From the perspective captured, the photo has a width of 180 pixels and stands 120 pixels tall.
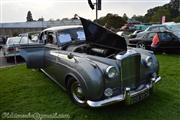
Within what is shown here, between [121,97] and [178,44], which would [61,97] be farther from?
[178,44]

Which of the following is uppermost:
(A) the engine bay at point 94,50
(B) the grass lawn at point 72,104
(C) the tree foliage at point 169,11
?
(C) the tree foliage at point 169,11

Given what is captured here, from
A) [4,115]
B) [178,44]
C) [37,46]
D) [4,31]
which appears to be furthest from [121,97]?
[4,31]

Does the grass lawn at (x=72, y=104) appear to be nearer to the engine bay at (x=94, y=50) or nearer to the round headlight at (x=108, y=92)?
the round headlight at (x=108, y=92)

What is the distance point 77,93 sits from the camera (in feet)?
15.4

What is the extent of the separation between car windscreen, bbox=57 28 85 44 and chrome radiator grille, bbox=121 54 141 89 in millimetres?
2111

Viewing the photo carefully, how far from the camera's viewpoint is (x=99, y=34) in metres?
5.10

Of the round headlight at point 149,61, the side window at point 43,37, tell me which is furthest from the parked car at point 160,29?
the round headlight at point 149,61

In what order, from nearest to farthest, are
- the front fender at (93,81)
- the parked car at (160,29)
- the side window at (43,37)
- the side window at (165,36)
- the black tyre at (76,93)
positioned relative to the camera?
the front fender at (93,81), the black tyre at (76,93), the side window at (43,37), the side window at (165,36), the parked car at (160,29)

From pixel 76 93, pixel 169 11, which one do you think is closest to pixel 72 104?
pixel 76 93

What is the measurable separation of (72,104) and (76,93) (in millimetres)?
397

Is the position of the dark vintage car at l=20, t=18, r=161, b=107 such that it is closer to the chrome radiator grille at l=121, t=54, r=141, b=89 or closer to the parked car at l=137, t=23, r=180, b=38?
the chrome radiator grille at l=121, t=54, r=141, b=89

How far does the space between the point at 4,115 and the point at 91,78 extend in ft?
6.67

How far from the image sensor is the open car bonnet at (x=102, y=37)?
194 inches

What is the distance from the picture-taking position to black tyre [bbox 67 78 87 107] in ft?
15.0
